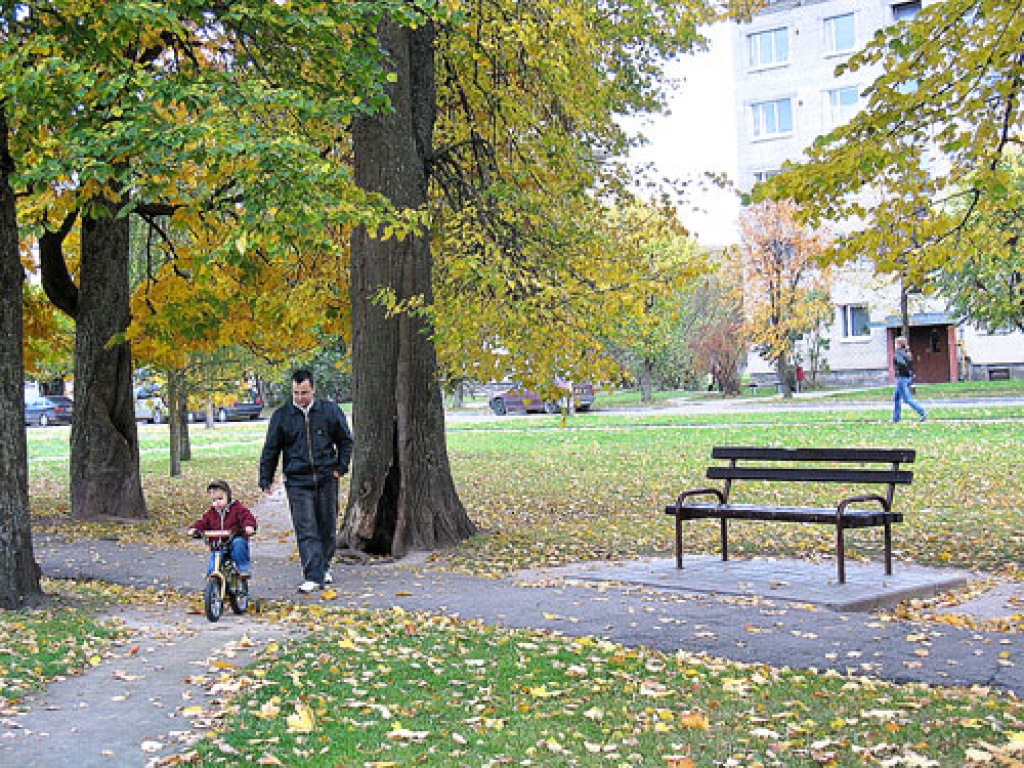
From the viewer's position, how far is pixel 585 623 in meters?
8.33

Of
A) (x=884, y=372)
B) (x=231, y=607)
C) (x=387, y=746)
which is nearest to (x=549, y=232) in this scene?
(x=231, y=607)

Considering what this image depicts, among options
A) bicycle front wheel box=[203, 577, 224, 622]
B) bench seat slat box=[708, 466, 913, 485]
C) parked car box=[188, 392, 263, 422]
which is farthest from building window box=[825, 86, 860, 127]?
bicycle front wheel box=[203, 577, 224, 622]

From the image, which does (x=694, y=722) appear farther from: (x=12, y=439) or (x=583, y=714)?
(x=12, y=439)

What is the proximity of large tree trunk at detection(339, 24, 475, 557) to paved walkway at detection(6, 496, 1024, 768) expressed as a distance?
0.73 metres

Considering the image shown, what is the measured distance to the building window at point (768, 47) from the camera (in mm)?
54438

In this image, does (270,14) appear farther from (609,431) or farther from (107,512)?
(609,431)

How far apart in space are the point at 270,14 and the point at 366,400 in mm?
4066

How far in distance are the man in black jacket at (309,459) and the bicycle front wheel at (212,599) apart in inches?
53.9

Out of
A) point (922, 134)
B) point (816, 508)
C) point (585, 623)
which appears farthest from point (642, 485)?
point (585, 623)

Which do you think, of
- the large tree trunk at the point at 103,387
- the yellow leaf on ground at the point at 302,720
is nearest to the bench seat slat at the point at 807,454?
the yellow leaf on ground at the point at 302,720

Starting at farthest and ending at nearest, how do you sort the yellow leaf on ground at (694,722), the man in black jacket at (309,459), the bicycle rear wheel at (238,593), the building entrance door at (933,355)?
the building entrance door at (933,355) → the man in black jacket at (309,459) → the bicycle rear wheel at (238,593) → the yellow leaf on ground at (694,722)

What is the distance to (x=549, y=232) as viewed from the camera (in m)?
13.1

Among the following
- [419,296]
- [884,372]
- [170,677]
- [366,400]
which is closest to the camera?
[170,677]

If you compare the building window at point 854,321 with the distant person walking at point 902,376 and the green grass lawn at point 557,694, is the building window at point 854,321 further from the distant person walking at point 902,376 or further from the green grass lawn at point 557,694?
the green grass lawn at point 557,694
